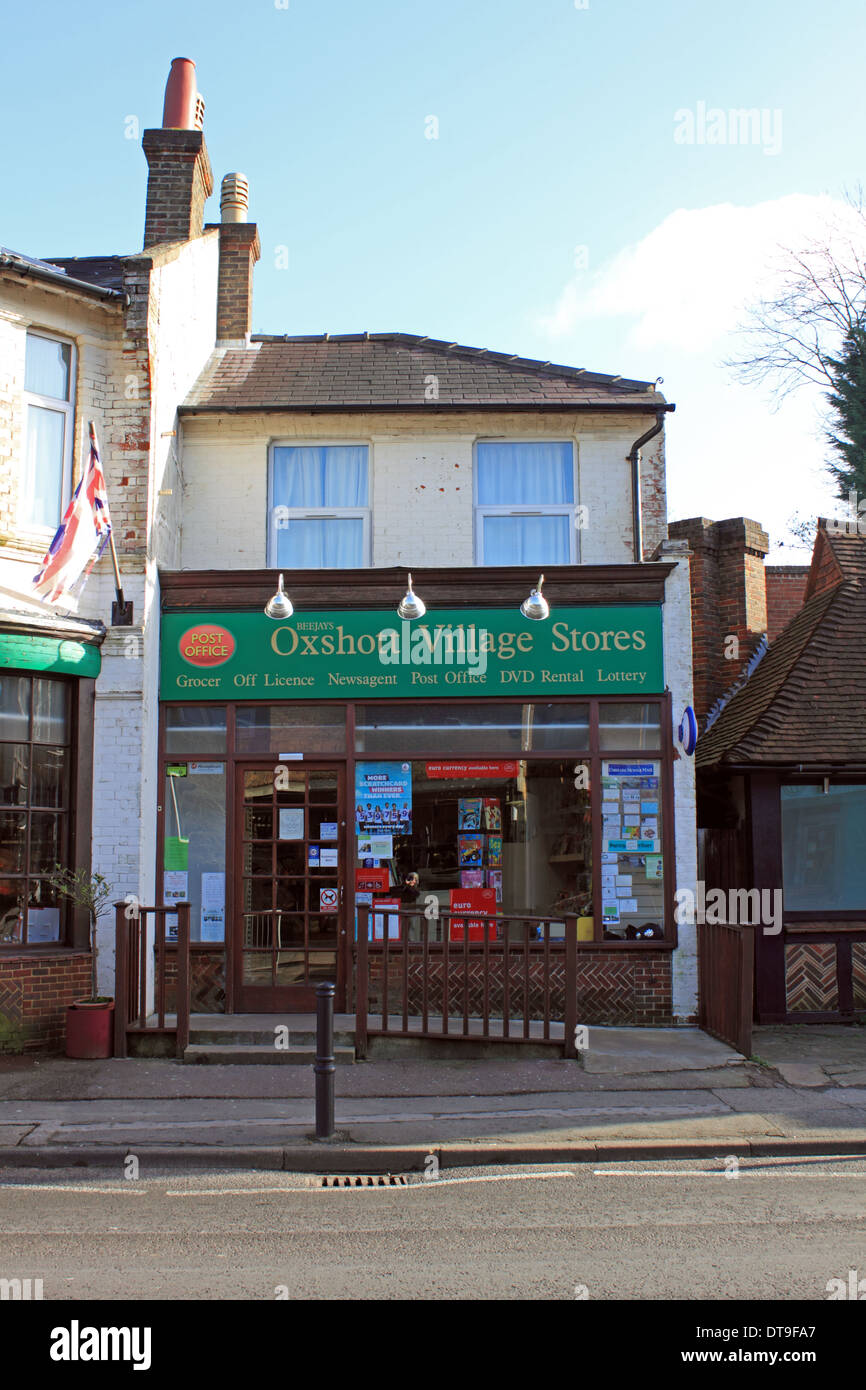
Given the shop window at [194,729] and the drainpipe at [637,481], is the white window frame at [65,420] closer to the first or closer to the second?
the shop window at [194,729]

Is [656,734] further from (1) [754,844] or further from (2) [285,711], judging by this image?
(2) [285,711]

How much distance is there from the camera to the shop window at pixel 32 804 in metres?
10.3

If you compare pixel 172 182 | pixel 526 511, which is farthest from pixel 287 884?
pixel 172 182

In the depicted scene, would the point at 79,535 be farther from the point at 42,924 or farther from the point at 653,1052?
the point at 653,1052

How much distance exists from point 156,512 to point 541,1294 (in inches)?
345

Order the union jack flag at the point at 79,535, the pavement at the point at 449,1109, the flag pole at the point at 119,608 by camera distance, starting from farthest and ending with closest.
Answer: the flag pole at the point at 119,608 < the union jack flag at the point at 79,535 < the pavement at the point at 449,1109

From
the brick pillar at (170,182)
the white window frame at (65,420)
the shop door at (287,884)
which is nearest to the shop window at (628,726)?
the shop door at (287,884)

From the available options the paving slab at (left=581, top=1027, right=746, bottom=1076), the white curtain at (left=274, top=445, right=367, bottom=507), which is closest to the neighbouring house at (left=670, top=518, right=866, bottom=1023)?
the paving slab at (left=581, top=1027, right=746, bottom=1076)

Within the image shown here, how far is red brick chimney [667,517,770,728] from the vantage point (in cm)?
1462

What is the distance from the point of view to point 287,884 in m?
11.3

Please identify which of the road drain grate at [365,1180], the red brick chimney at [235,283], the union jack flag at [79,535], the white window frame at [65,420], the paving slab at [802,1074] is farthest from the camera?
the red brick chimney at [235,283]

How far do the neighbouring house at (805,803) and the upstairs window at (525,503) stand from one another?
2.86 metres
